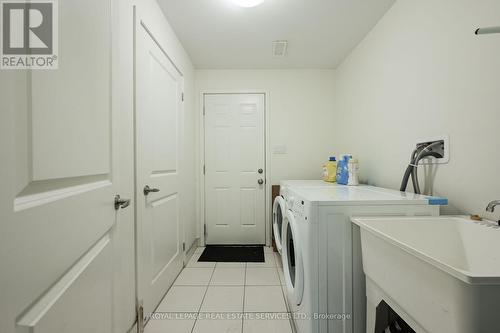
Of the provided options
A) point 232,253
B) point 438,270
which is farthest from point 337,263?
point 232,253

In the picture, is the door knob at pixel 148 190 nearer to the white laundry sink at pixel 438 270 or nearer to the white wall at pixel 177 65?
the white wall at pixel 177 65

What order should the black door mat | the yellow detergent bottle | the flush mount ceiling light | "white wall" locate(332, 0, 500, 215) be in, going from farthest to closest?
the black door mat → the yellow detergent bottle → the flush mount ceiling light → "white wall" locate(332, 0, 500, 215)

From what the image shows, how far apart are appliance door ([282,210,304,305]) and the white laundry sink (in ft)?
1.11

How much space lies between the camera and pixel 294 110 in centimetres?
285

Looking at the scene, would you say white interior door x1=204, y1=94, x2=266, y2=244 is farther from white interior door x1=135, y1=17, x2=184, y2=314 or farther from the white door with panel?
the white door with panel

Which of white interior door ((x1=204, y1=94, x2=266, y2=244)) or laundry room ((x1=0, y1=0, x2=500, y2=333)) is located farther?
white interior door ((x1=204, y1=94, x2=266, y2=244))

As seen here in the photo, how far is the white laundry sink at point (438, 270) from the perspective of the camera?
1.61ft

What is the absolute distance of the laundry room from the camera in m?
0.51

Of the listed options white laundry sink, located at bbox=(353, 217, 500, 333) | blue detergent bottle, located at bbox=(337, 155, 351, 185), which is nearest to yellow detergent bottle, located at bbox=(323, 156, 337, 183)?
blue detergent bottle, located at bbox=(337, 155, 351, 185)

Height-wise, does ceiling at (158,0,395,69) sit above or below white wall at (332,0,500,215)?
above

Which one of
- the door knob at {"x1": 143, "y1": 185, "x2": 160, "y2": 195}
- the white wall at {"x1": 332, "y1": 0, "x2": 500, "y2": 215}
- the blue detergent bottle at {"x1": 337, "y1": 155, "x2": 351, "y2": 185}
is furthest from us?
the blue detergent bottle at {"x1": 337, "y1": 155, "x2": 351, "y2": 185}

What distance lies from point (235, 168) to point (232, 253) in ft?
3.42

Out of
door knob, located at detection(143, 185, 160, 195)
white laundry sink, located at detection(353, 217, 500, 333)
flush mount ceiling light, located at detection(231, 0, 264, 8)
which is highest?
flush mount ceiling light, located at detection(231, 0, 264, 8)

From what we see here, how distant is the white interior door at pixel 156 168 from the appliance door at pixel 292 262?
0.95 metres
